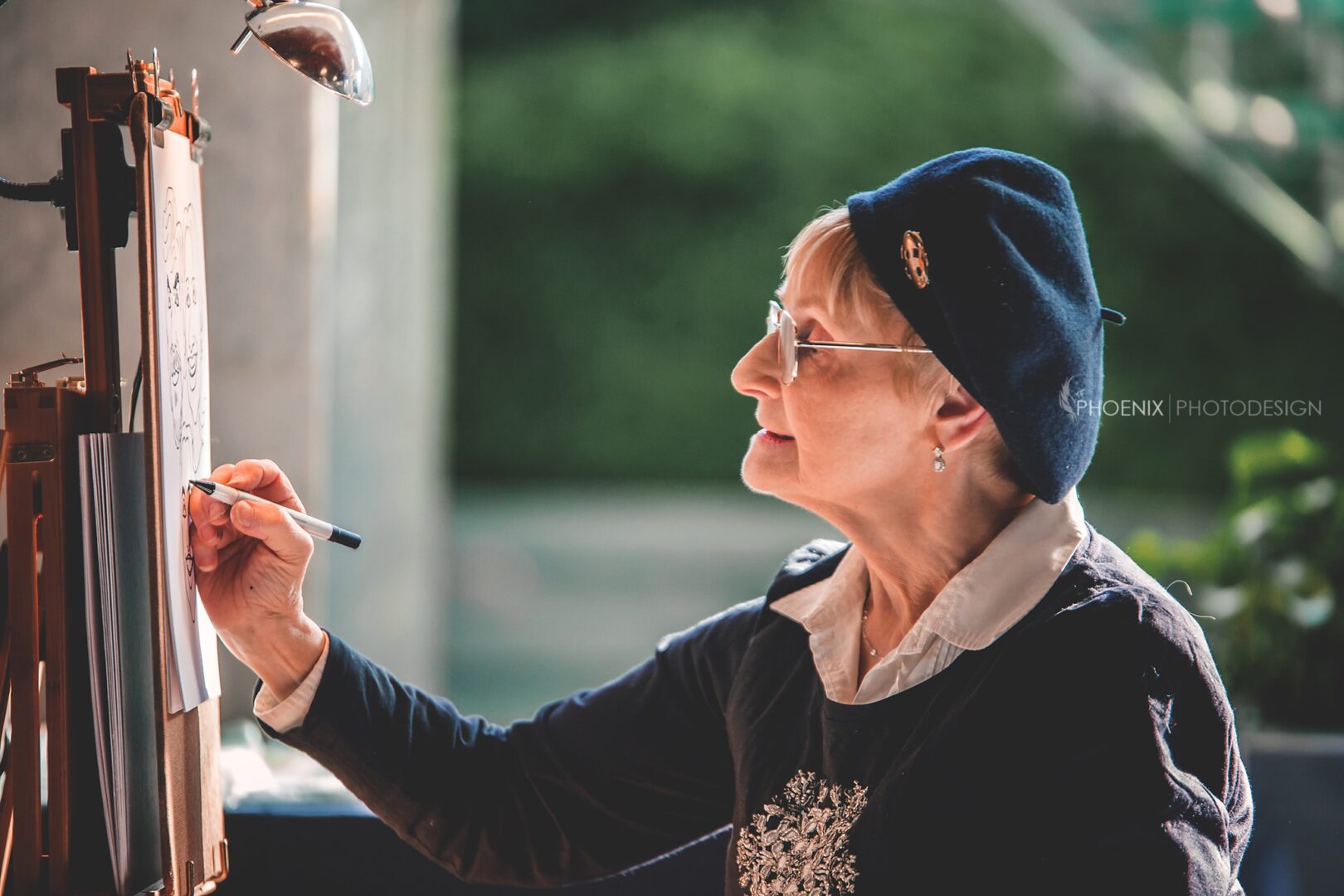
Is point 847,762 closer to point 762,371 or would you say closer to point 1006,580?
point 1006,580

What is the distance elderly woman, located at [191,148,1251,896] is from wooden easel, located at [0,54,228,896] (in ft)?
0.40

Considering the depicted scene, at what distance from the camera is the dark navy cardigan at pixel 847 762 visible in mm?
1063

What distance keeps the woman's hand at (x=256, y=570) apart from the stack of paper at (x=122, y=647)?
0.06 m

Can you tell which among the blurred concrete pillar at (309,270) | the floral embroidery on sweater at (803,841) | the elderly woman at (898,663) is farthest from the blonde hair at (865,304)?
the blurred concrete pillar at (309,270)

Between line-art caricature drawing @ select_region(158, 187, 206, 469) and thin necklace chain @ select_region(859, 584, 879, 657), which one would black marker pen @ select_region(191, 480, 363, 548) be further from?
thin necklace chain @ select_region(859, 584, 879, 657)

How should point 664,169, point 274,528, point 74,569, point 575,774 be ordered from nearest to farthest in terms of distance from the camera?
point 74,569, point 274,528, point 575,774, point 664,169

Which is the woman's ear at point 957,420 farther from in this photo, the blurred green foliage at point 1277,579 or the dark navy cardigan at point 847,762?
the blurred green foliage at point 1277,579

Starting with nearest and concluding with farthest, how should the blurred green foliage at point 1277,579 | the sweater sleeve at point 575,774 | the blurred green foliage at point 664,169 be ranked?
the sweater sleeve at point 575,774 < the blurred green foliage at point 1277,579 < the blurred green foliage at point 664,169

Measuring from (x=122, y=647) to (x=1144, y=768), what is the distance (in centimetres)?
84

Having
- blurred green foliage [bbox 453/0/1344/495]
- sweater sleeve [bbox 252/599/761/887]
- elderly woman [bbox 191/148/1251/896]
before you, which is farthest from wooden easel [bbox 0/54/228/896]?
blurred green foliage [bbox 453/0/1344/495]

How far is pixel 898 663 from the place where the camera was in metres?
1.22

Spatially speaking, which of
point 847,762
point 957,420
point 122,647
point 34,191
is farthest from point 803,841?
point 34,191

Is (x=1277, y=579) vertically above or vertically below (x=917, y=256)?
below

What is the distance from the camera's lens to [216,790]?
3.77 ft
